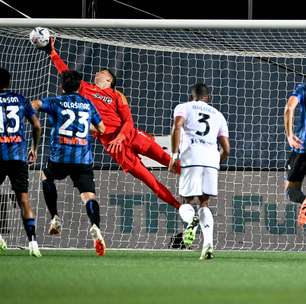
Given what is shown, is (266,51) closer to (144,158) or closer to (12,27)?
(144,158)

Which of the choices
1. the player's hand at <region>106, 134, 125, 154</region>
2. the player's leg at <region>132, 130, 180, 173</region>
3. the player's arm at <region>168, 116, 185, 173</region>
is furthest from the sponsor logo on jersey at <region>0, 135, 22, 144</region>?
the player's leg at <region>132, 130, 180, 173</region>

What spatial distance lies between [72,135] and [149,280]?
11.4ft

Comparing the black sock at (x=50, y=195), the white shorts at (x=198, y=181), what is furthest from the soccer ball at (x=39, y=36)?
the white shorts at (x=198, y=181)

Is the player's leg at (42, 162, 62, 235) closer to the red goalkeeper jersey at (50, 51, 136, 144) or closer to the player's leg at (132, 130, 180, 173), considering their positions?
the red goalkeeper jersey at (50, 51, 136, 144)

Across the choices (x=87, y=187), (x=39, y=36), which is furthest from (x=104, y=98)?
(x=87, y=187)

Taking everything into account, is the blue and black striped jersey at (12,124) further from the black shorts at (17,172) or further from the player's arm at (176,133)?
the player's arm at (176,133)

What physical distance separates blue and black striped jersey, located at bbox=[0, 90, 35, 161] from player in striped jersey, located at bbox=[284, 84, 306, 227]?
91.4 inches

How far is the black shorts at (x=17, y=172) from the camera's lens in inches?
403

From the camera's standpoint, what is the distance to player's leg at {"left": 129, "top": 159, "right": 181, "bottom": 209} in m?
12.5

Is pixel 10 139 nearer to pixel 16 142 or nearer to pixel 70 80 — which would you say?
pixel 16 142

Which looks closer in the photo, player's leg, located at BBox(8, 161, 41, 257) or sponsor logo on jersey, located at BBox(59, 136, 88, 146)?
player's leg, located at BBox(8, 161, 41, 257)

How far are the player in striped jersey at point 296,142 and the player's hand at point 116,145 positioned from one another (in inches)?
86.8
